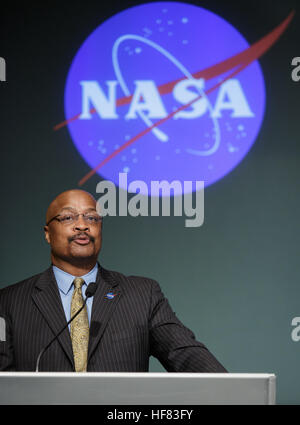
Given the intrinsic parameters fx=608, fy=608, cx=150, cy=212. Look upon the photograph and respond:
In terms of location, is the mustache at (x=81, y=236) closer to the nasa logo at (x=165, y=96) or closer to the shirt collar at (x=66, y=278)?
the shirt collar at (x=66, y=278)

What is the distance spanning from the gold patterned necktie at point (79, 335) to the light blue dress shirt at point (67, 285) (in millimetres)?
34

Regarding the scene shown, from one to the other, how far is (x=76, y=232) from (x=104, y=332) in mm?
493

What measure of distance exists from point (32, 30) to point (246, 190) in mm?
1856

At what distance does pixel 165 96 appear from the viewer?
415 cm

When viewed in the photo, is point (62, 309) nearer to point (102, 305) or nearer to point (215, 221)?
point (102, 305)

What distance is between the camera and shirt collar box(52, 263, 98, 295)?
254 centimetres

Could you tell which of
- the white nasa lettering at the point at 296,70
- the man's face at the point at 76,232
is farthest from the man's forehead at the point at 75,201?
the white nasa lettering at the point at 296,70

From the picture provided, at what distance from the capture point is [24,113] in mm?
4227

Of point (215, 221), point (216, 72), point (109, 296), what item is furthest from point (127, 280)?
point (216, 72)

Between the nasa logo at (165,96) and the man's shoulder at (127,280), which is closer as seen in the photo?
the man's shoulder at (127,280)

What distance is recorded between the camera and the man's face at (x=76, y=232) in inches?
104

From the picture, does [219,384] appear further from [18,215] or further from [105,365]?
[18,215]

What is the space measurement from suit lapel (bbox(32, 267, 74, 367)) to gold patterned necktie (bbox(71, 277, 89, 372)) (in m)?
0.03
